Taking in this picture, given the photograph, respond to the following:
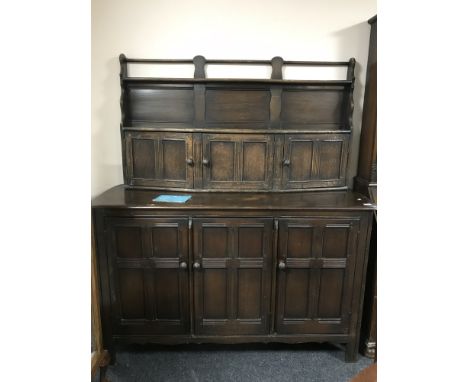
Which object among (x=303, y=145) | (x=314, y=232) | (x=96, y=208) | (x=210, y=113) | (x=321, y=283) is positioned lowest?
(x=321, y=283)

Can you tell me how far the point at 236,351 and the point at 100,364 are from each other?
0.75 m

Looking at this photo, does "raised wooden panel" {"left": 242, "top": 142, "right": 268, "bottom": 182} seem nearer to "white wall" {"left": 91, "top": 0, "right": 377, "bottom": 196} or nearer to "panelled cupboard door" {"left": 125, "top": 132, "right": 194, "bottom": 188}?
"panelled cupboard door" {"left": 125, "top": 132, "right": 194, "bottom": 188}

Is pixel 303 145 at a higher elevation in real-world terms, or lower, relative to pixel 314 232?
higher

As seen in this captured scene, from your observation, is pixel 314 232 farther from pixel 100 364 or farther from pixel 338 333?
pixel 100 364

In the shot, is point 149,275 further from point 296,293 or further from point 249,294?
point 296,293

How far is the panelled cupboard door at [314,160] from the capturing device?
180cm

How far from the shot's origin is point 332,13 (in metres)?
1.81

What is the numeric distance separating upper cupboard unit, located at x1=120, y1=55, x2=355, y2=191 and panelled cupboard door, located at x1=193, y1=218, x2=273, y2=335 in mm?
329

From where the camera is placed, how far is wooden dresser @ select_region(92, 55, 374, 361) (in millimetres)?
1570

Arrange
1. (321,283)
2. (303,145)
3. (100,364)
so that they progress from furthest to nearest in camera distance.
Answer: (303,145), (321,283), (100,364)

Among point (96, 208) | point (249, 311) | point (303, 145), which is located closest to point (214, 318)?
point (249, 311)

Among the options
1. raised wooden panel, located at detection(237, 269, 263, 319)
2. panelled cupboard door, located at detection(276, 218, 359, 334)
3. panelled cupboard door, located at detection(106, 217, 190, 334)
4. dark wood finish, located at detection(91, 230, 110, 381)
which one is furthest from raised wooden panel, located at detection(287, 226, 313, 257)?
dark wood finish, located at detection(91, 230, 110, 381)
